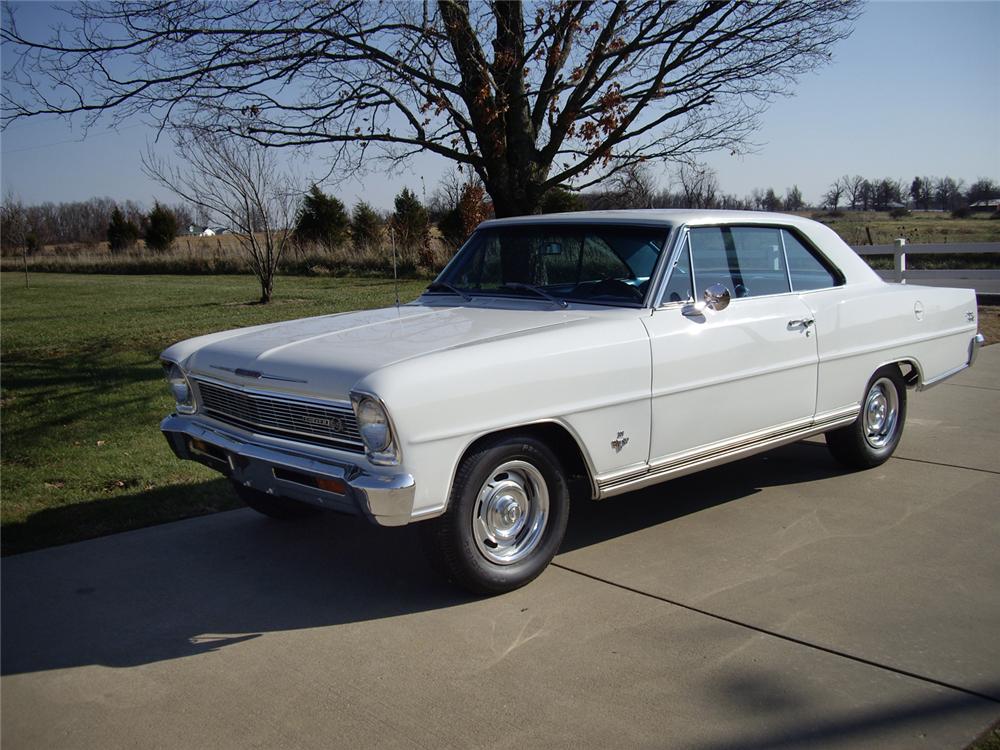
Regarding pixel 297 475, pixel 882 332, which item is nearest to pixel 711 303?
pixel 882 332

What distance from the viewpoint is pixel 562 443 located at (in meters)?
4.39

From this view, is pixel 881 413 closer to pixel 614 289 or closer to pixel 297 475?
pixel 614 289

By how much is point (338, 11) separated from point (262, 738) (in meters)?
7.22

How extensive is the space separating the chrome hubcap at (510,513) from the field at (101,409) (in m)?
2.23

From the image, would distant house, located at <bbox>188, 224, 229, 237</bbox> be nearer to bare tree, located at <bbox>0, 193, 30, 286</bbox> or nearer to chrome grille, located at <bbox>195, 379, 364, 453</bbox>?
bare tree, located at <bbox>0, 193, 30, 286</bbox>

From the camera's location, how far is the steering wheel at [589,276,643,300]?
15.8ft

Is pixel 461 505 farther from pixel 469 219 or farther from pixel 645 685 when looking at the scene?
pixel 469 219

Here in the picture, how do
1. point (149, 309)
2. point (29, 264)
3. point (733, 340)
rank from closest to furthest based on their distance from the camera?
point (733, 340) → point (149, 309) → point (29, 264)

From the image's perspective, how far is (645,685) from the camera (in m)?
3.34

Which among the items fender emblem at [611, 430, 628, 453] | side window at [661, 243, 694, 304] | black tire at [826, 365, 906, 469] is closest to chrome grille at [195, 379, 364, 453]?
fender emblem at [611, 430, 628, 453]

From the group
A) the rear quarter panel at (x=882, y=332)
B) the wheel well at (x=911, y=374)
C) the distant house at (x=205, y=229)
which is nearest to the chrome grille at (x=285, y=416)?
the rear quarter panel at (x=882, y=332)

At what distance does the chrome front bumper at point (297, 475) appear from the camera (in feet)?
11.8

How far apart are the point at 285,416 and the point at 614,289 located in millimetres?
1878

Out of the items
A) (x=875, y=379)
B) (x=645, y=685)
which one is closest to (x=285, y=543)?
(x=645, y=685)
